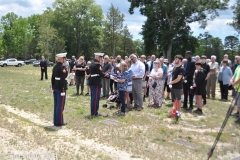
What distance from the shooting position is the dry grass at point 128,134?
5293 mm

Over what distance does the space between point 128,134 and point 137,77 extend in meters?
3.09

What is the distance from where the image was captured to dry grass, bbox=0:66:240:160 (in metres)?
5.29

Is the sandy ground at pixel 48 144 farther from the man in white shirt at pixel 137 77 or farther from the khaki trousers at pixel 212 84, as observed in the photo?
the khaki trousers at pixel 212 84

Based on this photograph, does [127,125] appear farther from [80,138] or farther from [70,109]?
[70,109]

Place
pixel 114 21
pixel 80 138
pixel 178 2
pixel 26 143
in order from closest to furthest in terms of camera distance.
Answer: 1. pixel 26 143
2. pixel 80 138
3. pixel 178 2
4. pixel 114 21

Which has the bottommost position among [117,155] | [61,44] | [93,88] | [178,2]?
[117,155]

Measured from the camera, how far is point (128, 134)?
6438 millimetres

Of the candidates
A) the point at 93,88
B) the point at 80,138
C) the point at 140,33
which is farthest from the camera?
the point at 140,33

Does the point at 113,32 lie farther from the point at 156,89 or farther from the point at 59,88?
the point at 59,88

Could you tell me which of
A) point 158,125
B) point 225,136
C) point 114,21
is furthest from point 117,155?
point 114,21

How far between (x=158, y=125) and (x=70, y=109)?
3317 millimetres

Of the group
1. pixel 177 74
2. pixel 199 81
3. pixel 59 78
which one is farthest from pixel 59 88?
pixel 199 81

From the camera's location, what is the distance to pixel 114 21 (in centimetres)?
5800

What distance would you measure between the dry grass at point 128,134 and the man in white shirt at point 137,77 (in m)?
0.41
